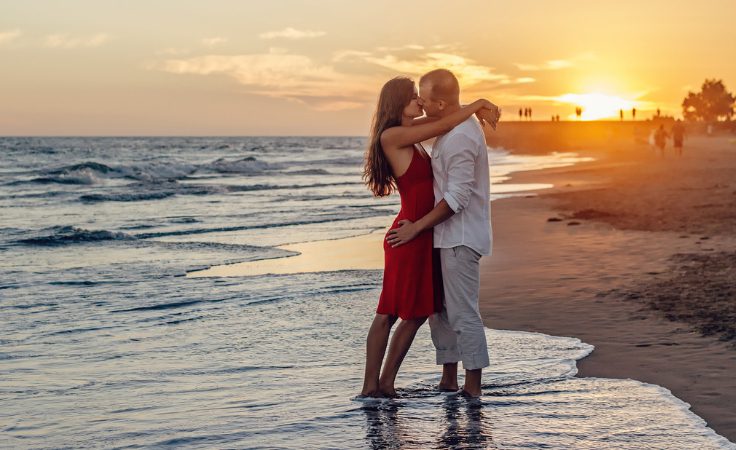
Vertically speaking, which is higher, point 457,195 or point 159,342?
point 457,195

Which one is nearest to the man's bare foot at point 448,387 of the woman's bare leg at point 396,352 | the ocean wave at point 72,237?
the woman's bare leg at point 396,352

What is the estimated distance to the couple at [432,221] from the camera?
→ 4.99 meters

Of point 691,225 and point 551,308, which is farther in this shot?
point 691,225

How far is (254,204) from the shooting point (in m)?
24.0

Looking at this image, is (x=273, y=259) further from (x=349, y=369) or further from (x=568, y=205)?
(x=568, y=205)

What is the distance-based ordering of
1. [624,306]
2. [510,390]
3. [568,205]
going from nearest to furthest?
1. [510,390]
2. [624,306]
3. [568,205]

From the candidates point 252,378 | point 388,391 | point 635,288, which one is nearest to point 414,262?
point 388,391

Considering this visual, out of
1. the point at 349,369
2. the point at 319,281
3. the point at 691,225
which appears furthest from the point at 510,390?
the point at 691,225

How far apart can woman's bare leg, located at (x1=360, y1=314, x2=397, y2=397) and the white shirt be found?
57 centimetres

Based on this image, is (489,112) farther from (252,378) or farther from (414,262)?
(252,378)

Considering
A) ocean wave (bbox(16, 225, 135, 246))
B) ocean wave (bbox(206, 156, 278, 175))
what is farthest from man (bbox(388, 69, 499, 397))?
ocean wave (bbox(206, 156, 278, 175))

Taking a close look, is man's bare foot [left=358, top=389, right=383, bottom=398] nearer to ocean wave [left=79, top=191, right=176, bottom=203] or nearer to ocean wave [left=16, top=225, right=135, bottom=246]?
ocean wave [left=16, top=225, right=135, bottom=246]

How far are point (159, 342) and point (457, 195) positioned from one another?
299 cm

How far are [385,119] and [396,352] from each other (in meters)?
1.39
